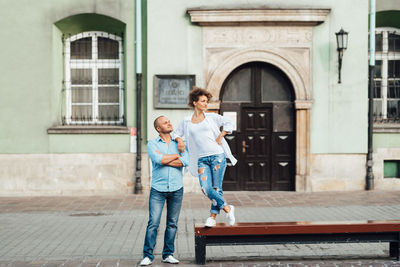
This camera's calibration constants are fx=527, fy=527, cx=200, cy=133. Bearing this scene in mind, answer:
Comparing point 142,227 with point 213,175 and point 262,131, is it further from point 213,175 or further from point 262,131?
point 262,131

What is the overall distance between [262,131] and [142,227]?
A: 5229mm

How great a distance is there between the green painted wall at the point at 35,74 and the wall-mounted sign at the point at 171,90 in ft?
4.28

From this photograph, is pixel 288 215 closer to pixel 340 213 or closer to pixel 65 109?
pixel 340 213

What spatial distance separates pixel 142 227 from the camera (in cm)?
817

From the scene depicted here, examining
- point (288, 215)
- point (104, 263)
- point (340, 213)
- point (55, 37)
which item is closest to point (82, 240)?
point (104, 263)

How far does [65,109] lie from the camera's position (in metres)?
13.0

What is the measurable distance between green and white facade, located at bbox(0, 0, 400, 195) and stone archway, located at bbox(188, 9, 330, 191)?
0.02 m

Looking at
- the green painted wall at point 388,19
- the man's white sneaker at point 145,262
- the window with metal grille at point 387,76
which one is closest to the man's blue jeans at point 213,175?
the man's white sneaker at point 145,262

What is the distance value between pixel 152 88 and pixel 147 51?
0.87m

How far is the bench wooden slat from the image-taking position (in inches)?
231

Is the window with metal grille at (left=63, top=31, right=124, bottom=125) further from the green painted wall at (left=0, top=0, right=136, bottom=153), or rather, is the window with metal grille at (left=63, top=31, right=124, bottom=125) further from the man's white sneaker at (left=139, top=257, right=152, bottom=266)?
the man's white sneaker at (left=139, top=257, right=152, bottom=266)

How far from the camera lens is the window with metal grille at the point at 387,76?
1338 cm

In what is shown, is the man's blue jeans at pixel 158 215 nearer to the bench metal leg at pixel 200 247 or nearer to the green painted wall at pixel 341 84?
the bench metal leg at pixel 200 247

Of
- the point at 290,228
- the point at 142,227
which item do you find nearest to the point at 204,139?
the point at 290,228
